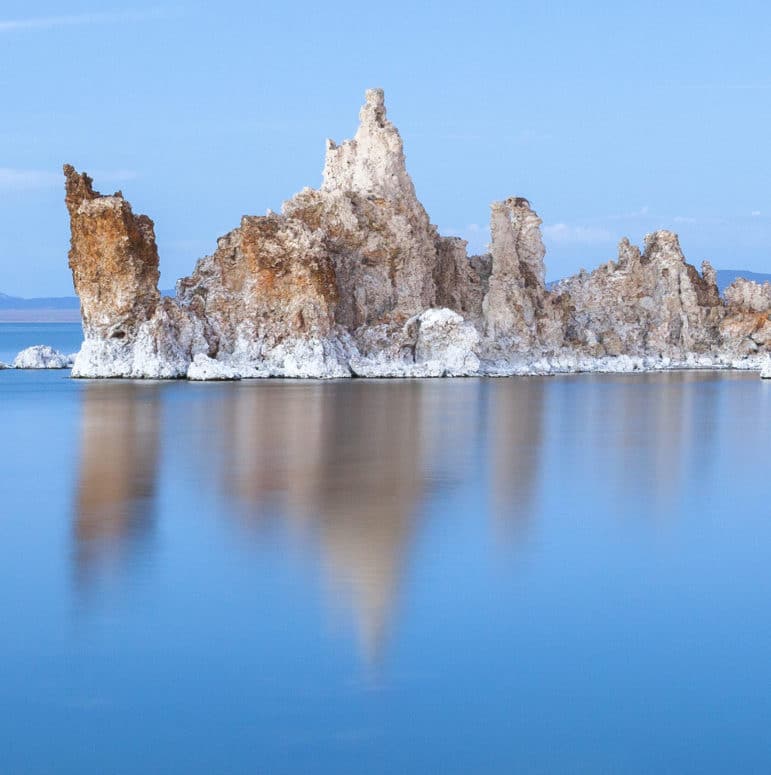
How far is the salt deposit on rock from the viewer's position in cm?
5656

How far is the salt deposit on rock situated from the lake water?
36.5m

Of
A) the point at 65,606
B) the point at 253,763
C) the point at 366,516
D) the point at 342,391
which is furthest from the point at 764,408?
the point at 253,763

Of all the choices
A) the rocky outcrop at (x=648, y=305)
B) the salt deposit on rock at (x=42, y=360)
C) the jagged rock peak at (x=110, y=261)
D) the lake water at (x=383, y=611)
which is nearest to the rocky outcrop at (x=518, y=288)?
the rocky outcrop at (x=648, y=305)

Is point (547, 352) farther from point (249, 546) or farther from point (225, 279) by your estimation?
point (249, 546)

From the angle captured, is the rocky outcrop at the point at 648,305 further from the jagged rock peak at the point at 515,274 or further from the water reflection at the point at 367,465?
the water reflection at the point at 367,465

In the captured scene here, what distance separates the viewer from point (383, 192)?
2000 inches

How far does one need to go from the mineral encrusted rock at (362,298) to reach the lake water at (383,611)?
23817mm

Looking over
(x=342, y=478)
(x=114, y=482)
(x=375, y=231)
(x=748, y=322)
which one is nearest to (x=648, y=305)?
(x=748, y=322)

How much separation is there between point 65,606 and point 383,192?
42337 mm

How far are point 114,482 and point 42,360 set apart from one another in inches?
1634

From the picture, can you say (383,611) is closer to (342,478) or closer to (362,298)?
(342,478)

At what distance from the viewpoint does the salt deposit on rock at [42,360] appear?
186ft

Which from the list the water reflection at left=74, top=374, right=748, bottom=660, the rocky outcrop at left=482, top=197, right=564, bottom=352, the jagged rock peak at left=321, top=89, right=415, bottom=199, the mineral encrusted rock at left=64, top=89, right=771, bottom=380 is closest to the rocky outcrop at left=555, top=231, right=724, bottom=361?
the mineral encrusted rock at left=64, top=89, right=771, bottom=380

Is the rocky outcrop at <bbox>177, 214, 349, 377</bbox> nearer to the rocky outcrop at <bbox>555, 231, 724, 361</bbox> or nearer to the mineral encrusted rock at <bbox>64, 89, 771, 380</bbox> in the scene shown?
the mineral encrusted rock at <bbox>64, 89, 771, 380</bbox>
